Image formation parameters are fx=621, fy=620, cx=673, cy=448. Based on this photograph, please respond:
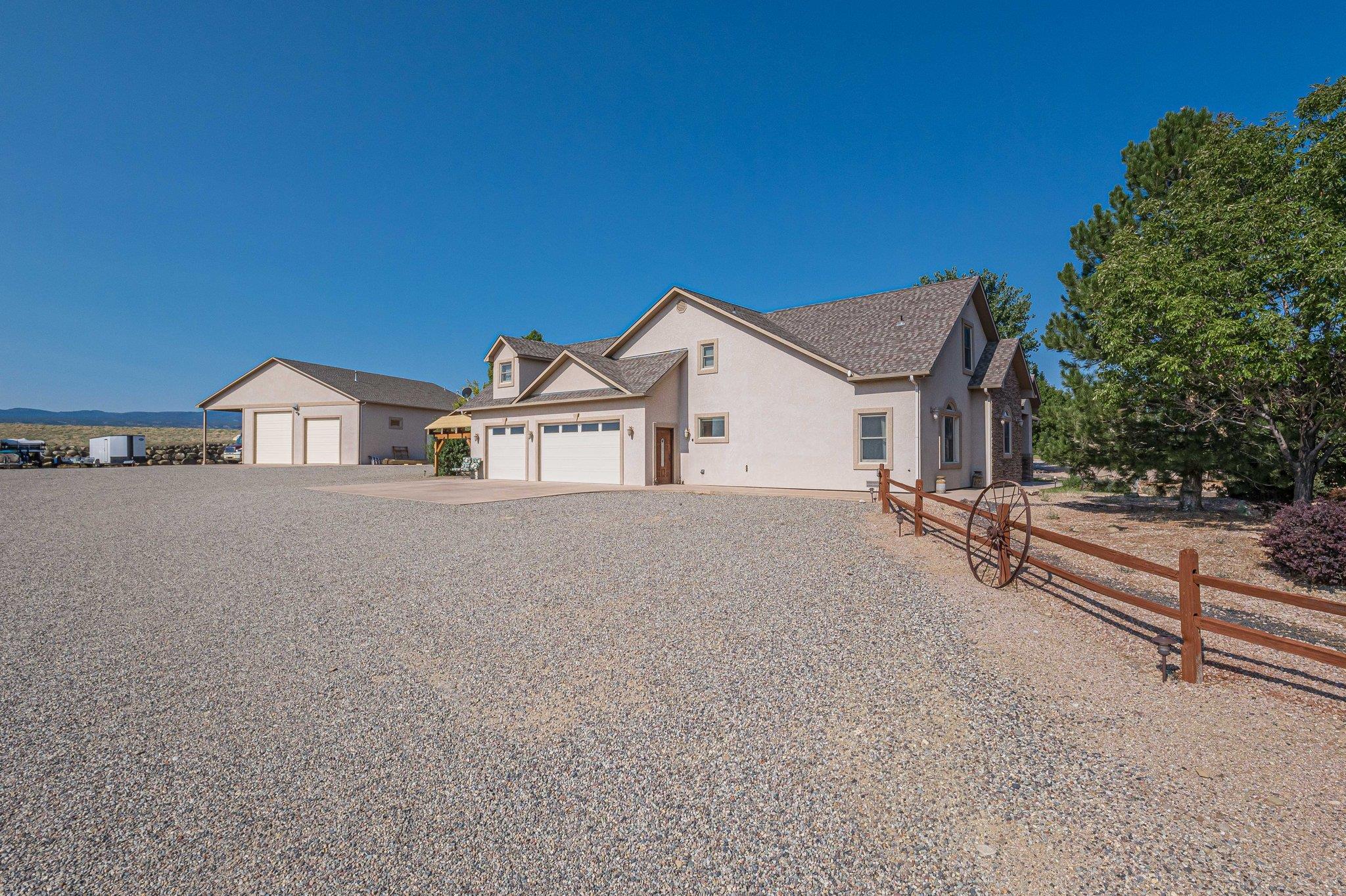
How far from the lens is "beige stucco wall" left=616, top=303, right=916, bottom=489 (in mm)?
17891

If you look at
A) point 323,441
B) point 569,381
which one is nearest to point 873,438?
point 569,381

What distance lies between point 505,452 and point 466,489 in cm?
478

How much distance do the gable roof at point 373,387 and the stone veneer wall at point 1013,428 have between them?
31194mm

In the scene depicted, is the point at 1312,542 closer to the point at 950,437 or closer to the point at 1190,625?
the point at 1190,625

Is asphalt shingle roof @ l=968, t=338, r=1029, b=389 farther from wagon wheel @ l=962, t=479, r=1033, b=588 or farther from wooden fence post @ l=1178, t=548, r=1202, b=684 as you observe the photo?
wooden fence post @ l=1178, t=548, r=1202, b=684

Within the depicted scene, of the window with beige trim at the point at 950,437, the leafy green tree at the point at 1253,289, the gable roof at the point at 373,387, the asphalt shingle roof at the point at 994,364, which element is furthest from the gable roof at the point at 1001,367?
the gable roof at the point at 373,387

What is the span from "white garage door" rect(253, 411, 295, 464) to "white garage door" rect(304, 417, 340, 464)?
37.3 inches

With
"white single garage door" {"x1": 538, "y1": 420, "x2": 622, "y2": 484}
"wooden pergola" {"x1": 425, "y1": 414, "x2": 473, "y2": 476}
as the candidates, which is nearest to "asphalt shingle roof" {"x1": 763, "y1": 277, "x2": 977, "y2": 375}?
"white single garage door" {"x1": 538, "y1": 420, "x2": 622, "y2": 484}

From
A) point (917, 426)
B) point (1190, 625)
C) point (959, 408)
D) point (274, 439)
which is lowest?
point (1190, 625)

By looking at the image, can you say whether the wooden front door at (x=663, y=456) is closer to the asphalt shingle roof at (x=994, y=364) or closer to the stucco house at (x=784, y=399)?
the stucco house at (x=784, y=399)

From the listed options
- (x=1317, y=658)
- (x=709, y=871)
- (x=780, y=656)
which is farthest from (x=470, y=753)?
(x=1317, y=658)

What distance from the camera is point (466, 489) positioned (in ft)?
64.5

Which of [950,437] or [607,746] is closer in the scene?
[607,746]

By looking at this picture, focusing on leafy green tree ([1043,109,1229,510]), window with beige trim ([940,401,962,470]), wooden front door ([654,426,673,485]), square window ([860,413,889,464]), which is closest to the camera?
leafy green tree ([1043,109,1229,510])
